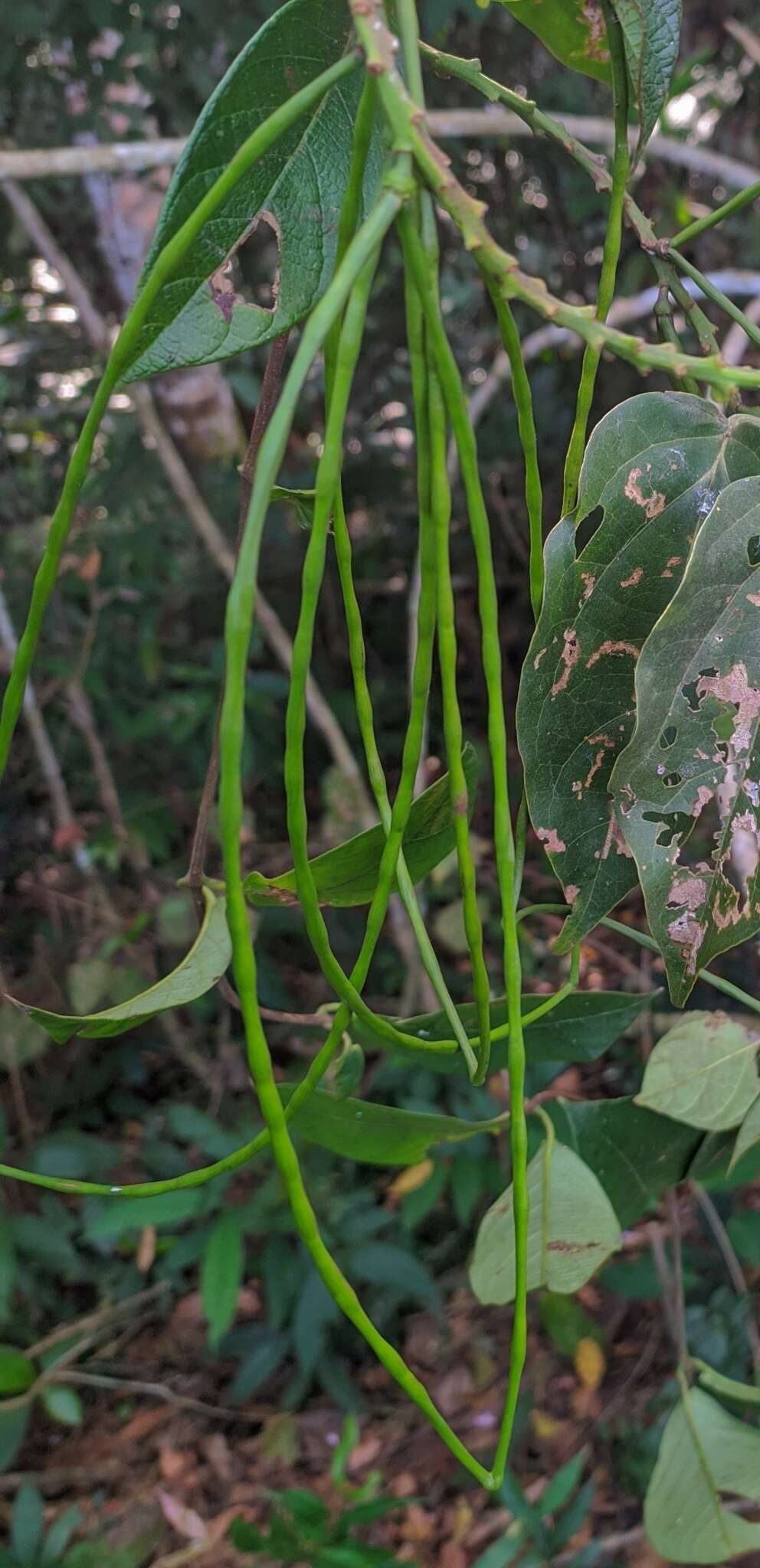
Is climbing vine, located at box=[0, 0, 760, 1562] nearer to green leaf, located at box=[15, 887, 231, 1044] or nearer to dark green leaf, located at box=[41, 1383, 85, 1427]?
green leaf, located at box=[15, 887, 231, 1044]

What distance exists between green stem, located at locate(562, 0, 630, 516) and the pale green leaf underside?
0.25m

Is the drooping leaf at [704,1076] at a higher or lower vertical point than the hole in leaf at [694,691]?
lower

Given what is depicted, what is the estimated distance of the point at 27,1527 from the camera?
89 centimetres

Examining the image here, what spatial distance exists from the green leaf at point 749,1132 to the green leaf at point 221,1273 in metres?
0.72

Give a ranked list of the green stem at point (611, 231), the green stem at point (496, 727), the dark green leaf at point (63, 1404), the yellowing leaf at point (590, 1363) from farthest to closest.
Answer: the yellowing leaf at point (590, 1363), the dark green leaf at point (63, 1404), the green stem at point (611, 231), the green stem at point (496, 727)

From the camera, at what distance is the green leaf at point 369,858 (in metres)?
0.30

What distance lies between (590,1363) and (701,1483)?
0.69 m

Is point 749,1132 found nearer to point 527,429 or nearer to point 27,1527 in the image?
point 527,429

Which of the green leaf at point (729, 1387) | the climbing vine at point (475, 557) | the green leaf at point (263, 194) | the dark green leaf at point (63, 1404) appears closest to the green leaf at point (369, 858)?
the climbing vine at point (475, 557)

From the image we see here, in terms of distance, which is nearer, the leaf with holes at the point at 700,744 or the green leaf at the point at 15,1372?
the leaf with holes at the point at 700,744

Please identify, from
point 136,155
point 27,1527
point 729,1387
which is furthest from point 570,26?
point 27,1527

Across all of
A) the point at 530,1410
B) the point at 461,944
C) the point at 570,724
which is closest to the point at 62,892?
the point at 461,944

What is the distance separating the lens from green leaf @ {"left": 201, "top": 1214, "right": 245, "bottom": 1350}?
0.97 metres

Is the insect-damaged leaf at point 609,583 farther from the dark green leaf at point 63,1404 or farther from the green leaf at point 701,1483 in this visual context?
the dark green leaf at point 63,1404
